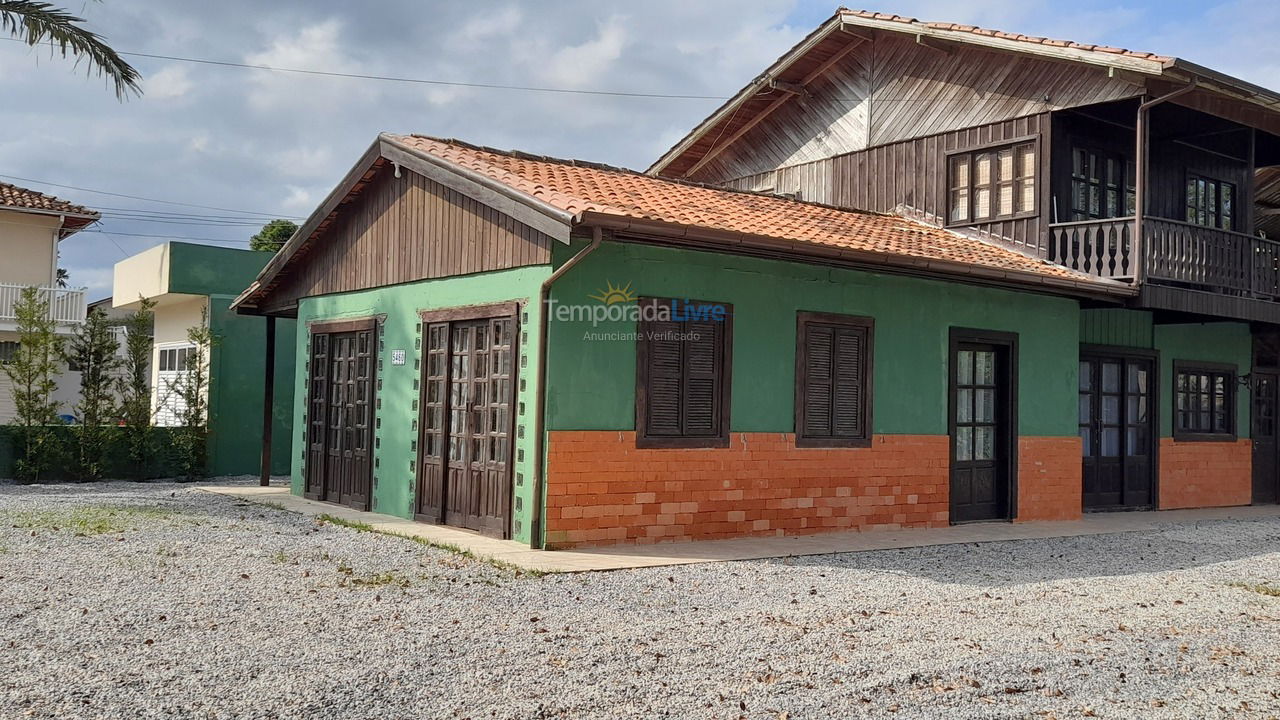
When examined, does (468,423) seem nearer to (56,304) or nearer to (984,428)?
(984,428)

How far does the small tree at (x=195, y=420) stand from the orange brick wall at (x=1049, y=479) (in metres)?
11.6

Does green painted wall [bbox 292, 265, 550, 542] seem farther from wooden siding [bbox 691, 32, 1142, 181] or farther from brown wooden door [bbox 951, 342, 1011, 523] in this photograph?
wooden siding [bbox 691, 32, 1142, 181]

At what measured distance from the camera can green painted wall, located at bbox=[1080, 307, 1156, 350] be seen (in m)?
13.7

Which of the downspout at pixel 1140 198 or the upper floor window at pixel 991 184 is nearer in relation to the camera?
the downspout at pixel 1140 198

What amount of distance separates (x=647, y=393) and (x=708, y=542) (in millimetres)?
1453

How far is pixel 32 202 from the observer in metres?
23.0

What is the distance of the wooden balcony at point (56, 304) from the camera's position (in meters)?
22.8

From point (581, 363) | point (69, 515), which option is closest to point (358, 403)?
point (69, 515)

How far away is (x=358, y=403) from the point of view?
12.2m

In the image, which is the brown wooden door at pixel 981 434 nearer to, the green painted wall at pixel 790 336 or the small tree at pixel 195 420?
the green painted wall at pixel 790 336

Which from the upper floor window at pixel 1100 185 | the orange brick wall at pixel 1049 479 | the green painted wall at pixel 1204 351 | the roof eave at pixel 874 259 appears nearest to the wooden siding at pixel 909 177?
the upper floor window at pixel 1100 185

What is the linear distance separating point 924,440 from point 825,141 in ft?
19.8

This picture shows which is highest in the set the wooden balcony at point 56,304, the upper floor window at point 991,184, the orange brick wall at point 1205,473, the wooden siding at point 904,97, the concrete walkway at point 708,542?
the wooden siding at point 904,97

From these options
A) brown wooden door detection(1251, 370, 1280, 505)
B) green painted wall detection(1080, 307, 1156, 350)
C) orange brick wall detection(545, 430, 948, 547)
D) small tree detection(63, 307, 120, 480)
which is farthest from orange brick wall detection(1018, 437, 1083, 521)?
small tree detection(63, 307, 120, 480)
